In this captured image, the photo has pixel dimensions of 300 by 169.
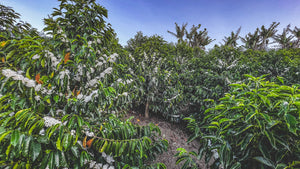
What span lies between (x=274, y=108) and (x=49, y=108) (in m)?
2.23

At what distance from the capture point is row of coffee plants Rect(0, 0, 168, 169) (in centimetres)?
112

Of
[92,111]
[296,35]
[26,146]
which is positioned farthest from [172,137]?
[296,35]

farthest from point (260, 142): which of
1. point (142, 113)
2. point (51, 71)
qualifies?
point (142, 113)

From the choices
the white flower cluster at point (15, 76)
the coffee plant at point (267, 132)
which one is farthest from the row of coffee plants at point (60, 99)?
the coffee plant at point (267, 132)

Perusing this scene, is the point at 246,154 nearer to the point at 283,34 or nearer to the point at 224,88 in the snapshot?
the point at 224,88

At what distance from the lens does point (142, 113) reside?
4.86 m

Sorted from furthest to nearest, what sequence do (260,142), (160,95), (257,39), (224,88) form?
(257,39) < (160,95) < (224,88) < (260,142)

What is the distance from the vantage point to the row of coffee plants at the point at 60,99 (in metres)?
1.12

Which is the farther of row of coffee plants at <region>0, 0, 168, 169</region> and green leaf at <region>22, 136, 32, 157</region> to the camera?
row of coffee plants at <region>0, 0, 168, 169</region>

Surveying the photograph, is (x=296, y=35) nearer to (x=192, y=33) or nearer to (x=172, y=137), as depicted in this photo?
(x=192, y=33)

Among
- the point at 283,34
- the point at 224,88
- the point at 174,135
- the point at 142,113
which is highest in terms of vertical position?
the point at 283,34

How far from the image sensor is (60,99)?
1607mm

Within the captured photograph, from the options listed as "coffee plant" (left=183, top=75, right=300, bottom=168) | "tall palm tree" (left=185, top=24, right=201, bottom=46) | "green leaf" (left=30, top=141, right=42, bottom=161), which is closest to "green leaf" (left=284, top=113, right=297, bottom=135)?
"coffee plant" (left=183, top=75, right=300, bottom=168)

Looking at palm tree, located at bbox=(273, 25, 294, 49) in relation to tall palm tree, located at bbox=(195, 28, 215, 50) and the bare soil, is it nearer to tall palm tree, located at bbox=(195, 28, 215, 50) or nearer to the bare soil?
tall palm tree, located at bbox=(195, 28, 215, 50)
